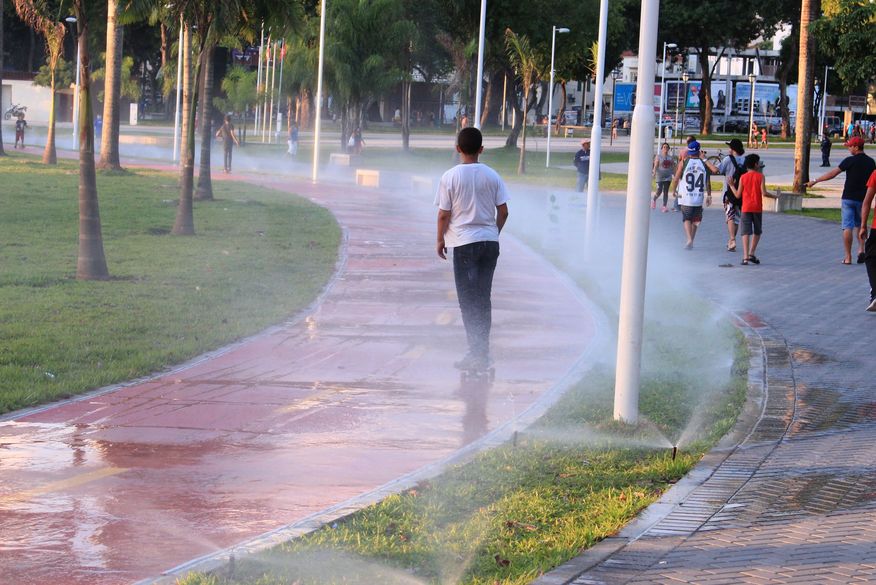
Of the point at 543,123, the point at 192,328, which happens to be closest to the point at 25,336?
the point at 192,328

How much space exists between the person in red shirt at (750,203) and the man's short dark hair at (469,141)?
9387 mm

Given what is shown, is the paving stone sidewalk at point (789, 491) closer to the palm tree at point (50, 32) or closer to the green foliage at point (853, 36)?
the green foliage at point (853, 36)

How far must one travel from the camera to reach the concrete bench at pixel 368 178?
37156 mm

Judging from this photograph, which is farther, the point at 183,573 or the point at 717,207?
the point at 717,207

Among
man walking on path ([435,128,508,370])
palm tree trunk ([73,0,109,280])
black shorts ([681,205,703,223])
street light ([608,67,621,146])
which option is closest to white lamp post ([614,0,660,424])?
man walking on path ([435,128,508,370])

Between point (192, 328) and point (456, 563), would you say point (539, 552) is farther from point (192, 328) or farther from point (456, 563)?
point (192, 328)

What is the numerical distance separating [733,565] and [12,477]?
12.0ft

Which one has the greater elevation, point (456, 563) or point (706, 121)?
point (706, 121)

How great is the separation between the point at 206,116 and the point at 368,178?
13.3m

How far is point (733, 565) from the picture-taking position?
5.14 m

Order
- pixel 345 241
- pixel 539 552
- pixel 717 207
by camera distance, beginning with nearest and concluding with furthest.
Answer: pixel 539 552 < pixel 345 241 < pixel 717 207

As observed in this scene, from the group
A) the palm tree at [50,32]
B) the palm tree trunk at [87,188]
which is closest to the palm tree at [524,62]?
the palm tree at [50,32]

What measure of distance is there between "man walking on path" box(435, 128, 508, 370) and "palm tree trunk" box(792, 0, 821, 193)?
76.7 ft

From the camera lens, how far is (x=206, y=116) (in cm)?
2428
